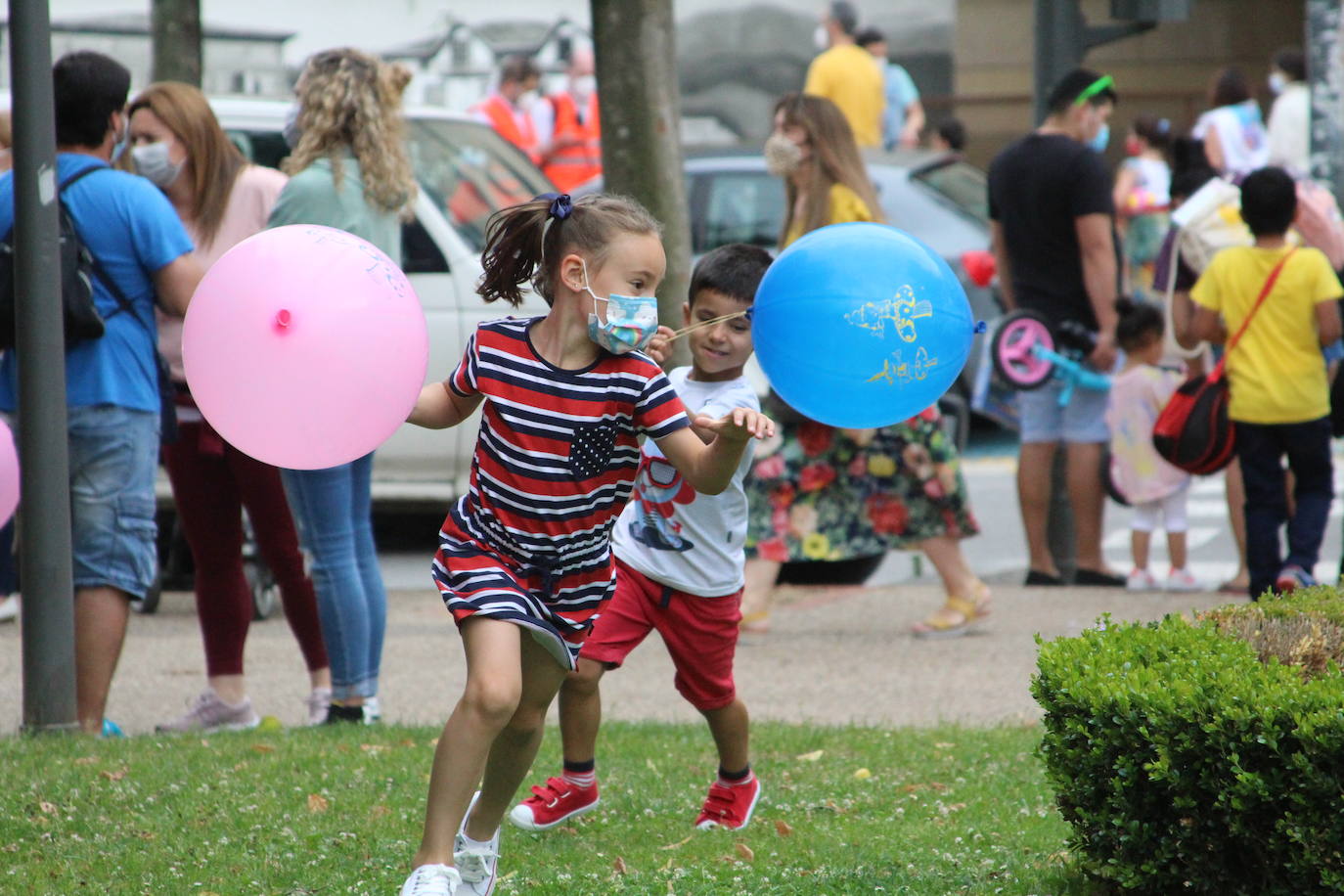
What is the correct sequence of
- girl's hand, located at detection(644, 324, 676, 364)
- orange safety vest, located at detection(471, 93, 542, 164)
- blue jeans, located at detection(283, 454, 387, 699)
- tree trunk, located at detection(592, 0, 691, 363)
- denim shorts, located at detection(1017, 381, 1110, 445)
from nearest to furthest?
girl's hand, located at detection(644, 324, 676, 364) → blue jeans, located at detection(283, 454, 387, 699) → tree trunk, located at detection(592, 0, 691, 363) → denim shorts, located at detection(1017, 381, 1110, 445) → orange safety vest, located at detection(471, 93, 542, 164)

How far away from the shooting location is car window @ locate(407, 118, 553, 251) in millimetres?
8891

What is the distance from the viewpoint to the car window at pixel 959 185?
1235 centimetres

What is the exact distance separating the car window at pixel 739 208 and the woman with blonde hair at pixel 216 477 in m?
6.45

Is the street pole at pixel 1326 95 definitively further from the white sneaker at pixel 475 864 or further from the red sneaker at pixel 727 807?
the white sneaker at pixel 475 864

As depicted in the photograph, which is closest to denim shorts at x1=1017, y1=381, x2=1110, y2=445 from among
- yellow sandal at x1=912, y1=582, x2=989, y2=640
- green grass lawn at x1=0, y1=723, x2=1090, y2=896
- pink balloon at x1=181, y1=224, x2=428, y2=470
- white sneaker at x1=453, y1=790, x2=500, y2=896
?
yellow sandal at x1=912, y1=582, x2=989, y2=640

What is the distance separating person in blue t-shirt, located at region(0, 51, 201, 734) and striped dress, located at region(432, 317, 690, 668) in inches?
72.7

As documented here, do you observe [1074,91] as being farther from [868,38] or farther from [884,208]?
[868,38]

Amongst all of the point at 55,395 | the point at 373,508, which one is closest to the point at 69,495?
the point at 55,395

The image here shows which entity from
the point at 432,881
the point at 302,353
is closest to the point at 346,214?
the point at 302,353

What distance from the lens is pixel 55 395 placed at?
4961mm

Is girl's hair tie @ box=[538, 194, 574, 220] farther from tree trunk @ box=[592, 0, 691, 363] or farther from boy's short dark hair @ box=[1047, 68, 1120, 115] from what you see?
boy's short dark hair @ box=[1047, 68, 1120, 115]

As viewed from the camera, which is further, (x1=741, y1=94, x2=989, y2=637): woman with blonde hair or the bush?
(x1=741, y1=94, x2=989, y2=637): woman with blonde hair

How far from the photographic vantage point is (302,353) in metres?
3.55

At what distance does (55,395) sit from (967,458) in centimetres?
951
